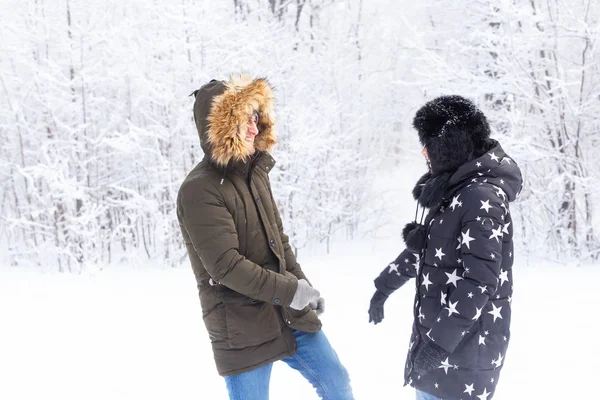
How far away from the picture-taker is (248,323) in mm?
2199

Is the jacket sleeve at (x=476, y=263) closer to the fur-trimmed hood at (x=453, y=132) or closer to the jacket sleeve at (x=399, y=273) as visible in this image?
the fur-trimmed hood at (x=453, y=132)

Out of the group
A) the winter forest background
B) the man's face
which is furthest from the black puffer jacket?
the winter forest background

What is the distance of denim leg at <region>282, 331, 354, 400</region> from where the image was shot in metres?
2.36

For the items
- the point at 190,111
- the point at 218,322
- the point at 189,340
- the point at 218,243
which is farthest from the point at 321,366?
the point at 190,111

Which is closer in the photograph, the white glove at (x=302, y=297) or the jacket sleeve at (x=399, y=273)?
the white glove at (x=302, y=297)

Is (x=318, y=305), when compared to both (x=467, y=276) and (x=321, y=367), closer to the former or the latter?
(x=321, y=367)

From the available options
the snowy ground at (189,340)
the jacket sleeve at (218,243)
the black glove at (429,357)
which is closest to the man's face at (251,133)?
the jacket sleeve at (218,243)

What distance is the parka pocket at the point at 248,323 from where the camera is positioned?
2.17 meters

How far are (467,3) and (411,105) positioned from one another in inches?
91.5

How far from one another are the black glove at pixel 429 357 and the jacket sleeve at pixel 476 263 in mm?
46

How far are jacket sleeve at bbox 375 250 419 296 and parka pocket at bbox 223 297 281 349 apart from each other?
0.60m

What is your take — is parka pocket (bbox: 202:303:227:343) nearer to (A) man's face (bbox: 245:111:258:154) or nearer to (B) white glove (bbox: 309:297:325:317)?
(B) white glove (bbox: 309:297:325:317)

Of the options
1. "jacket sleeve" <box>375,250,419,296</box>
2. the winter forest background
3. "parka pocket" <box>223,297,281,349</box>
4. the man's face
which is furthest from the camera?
the winter forest background

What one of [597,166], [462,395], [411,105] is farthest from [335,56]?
[462,395]
